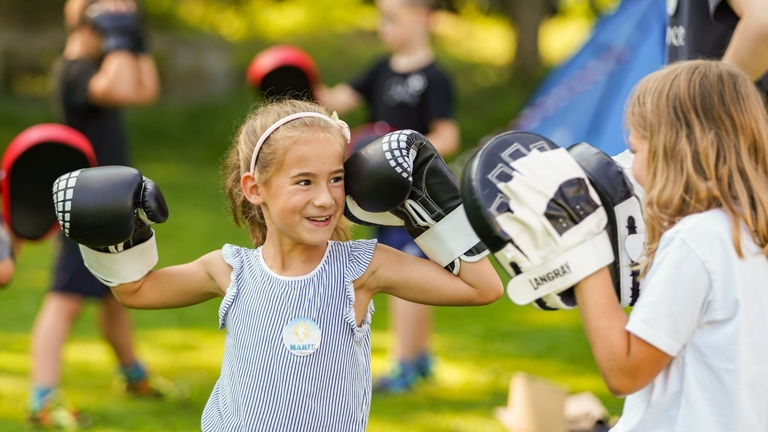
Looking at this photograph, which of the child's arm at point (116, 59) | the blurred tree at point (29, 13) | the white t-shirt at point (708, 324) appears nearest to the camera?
the white t-shirt at point (708, 324)

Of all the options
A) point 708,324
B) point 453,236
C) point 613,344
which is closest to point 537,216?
point 613,344

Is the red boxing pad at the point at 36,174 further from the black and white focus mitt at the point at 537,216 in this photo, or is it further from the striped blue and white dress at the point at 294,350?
the black and white focus mitt at the point at 537,216

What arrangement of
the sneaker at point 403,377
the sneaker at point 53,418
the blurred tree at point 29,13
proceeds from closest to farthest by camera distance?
the sneaker at point 53,418
the sneaker at point 403,377
the blurred tree at point 29,13

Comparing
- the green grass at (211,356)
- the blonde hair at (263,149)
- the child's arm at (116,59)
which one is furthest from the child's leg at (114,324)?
the blonde hair at (263,149)

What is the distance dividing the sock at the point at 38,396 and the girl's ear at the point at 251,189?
7.20 feet

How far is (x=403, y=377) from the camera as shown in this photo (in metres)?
4.95

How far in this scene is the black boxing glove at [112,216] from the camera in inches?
98.9

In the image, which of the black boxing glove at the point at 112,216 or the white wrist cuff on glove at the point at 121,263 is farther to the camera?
the white wrist cuff on glove at the point at 121,263

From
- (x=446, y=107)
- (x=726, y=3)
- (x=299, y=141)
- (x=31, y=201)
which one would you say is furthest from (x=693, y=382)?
(x=446, y=107)

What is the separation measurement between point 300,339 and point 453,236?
44 centimetres

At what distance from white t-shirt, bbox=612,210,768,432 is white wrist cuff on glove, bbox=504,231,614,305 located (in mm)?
105

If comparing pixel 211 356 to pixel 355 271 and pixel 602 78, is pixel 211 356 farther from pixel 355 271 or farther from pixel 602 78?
pixel 355 271

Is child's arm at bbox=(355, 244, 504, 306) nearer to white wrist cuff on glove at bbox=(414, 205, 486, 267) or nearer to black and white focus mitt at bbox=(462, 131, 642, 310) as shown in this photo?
white wrist cuff on glove at bbox=(414, 205, 486, 267)

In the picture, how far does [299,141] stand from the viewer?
254 centimetres
